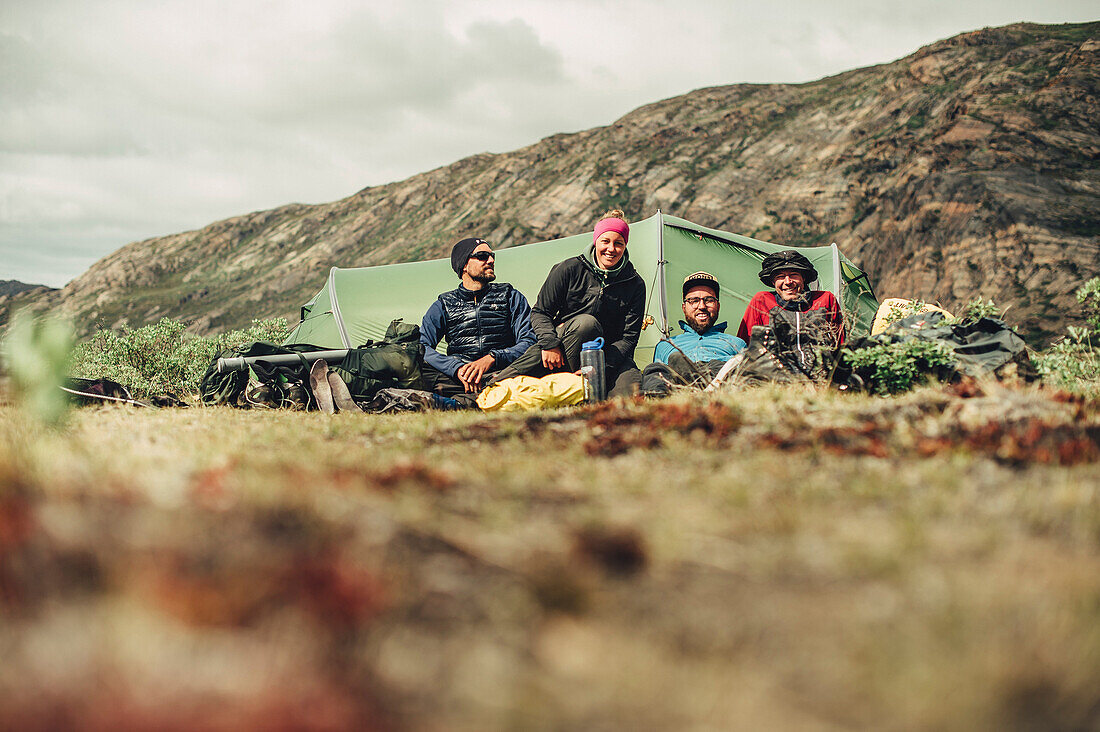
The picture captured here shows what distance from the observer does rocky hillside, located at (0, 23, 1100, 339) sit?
22.1 metres

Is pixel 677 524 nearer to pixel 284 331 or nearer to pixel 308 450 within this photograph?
pixel 308 450

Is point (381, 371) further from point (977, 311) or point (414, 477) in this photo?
point (977, 311)

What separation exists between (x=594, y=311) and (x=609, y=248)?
0.80m

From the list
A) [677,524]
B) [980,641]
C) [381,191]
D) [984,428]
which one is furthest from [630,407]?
[381,191]

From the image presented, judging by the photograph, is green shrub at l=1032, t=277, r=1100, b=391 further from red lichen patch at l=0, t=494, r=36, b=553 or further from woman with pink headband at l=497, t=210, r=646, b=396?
red lichen patch at l=0, t=494, r=36, b=553

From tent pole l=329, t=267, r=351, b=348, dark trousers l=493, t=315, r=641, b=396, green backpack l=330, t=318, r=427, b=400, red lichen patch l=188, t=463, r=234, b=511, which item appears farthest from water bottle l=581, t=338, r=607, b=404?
tent pole l=329, t=267, r=351, b=348

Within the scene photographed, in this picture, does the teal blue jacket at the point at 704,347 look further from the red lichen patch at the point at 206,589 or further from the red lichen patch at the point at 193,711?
the red lichen patch at the point at 193,711

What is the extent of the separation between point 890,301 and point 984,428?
6.15 meters

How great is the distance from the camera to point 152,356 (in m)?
10.9

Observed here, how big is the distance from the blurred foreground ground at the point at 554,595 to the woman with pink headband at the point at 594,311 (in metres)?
4.05

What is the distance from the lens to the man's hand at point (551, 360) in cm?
670

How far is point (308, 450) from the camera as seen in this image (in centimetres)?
349

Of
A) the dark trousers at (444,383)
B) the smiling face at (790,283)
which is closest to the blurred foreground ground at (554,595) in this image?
the dark trousers at (444,383)

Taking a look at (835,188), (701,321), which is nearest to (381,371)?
(701,321)
